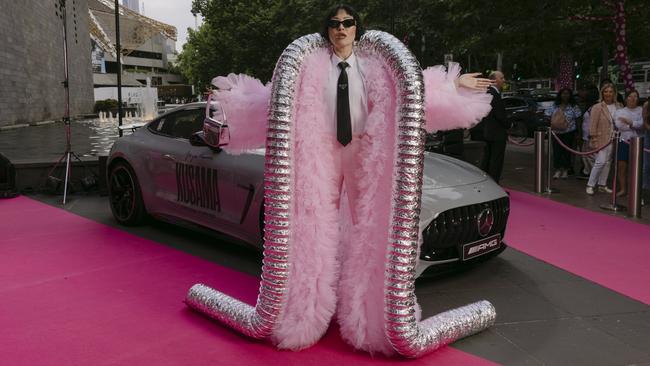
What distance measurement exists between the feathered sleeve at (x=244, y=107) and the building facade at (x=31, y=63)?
1621cm

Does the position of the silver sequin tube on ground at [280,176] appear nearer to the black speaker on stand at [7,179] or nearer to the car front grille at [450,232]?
the car front grille at [450,232]

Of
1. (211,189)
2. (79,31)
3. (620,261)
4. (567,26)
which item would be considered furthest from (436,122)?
(79,31)

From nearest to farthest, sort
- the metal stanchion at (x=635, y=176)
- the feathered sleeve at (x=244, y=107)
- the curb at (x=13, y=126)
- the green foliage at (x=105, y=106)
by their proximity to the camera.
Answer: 1. the feathered sleeve at (x=244, y=107)
2. the metal stanchion at (x=635, y=176)
3. the curb at (x=13, y=126)
4. the green foliage at (x=105, y=106)

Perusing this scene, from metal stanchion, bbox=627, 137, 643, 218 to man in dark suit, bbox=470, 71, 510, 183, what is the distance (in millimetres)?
1728

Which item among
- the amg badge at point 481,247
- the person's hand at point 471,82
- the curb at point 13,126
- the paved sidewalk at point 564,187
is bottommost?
the paved sidewalk at point 564,187

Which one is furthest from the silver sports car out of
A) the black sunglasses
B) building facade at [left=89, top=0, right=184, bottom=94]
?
building facade at [left=89, top=0, right=184, bottom=94]

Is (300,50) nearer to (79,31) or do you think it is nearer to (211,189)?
(211,189)

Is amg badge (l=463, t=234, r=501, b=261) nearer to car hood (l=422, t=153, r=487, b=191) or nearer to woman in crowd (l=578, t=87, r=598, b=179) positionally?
car hood (l=422, t=153, r=487, b=191)

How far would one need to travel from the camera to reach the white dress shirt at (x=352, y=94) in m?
3.20

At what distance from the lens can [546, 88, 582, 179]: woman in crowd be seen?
427 inches

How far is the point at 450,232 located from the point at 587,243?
2.57 meters

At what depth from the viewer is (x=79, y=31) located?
42.2 meters

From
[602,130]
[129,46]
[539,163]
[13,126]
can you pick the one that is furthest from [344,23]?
[129,46]

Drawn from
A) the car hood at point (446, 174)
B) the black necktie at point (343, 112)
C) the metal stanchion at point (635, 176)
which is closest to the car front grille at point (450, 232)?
the car hood at point (446, 174)
